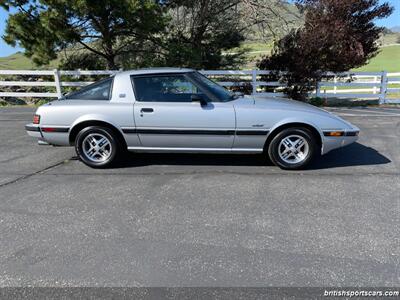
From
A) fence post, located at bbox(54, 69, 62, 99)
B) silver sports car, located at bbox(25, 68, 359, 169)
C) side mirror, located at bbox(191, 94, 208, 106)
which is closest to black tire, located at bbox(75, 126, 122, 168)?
silver sports car, located at bbox(25, 68, 359, 169)

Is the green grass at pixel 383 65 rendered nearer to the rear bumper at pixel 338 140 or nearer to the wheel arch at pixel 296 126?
the rear bumper at pixel 338 140

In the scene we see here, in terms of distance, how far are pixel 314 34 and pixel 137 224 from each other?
32.7ft

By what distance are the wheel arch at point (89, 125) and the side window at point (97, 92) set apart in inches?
14.8

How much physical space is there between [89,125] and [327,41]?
9.09m

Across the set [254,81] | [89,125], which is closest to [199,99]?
[89,125]

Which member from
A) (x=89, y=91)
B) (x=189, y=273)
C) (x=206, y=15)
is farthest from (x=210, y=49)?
(x=189, y=273)

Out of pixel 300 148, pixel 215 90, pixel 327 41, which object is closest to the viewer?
pixel 300 148

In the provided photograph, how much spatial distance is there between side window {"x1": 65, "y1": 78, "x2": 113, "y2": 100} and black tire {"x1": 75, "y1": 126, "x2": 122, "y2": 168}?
1.56 feet

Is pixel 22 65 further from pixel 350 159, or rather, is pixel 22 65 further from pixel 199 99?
pixel 350 159

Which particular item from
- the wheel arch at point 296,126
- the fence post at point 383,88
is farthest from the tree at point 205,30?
the wheel arch at point 296,126

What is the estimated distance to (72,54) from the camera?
48.1 feet

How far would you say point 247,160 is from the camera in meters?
5.26

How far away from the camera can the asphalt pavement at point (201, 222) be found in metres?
2.59

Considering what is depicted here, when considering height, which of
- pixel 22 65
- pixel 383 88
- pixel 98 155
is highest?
pixel 22 65
